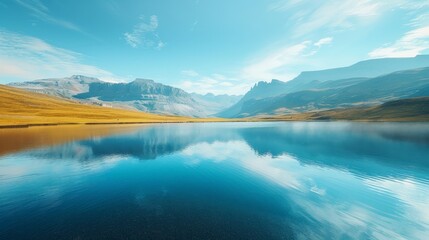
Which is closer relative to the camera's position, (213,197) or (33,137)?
(213,197)

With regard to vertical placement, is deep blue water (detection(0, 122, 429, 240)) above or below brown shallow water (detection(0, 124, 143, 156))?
below

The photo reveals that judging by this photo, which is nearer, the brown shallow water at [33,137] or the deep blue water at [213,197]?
the deep blue water at [213,197]

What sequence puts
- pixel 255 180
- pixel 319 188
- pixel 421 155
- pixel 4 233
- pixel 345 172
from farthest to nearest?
pixel 421 155
pixel 345 172
pixel 255 180
pixel 319 188
pixel 4 233

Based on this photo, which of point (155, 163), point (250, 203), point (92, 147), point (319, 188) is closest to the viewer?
point (250, 203)

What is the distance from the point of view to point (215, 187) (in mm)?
33750

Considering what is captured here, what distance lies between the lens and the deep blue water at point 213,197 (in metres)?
20.7

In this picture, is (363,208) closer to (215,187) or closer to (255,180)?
(255,180)

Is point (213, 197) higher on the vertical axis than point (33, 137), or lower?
lower

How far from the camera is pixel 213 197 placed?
1155 inches

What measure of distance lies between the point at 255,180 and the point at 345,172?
19347mm

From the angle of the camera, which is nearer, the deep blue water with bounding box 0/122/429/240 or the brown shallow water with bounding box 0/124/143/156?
the deep blue water with bounding box 0/122/429/240

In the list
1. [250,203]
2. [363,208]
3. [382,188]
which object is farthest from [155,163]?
[382,188]

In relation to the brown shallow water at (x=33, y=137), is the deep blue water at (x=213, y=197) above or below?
below

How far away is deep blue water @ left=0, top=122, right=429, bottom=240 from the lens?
67.8 feet
